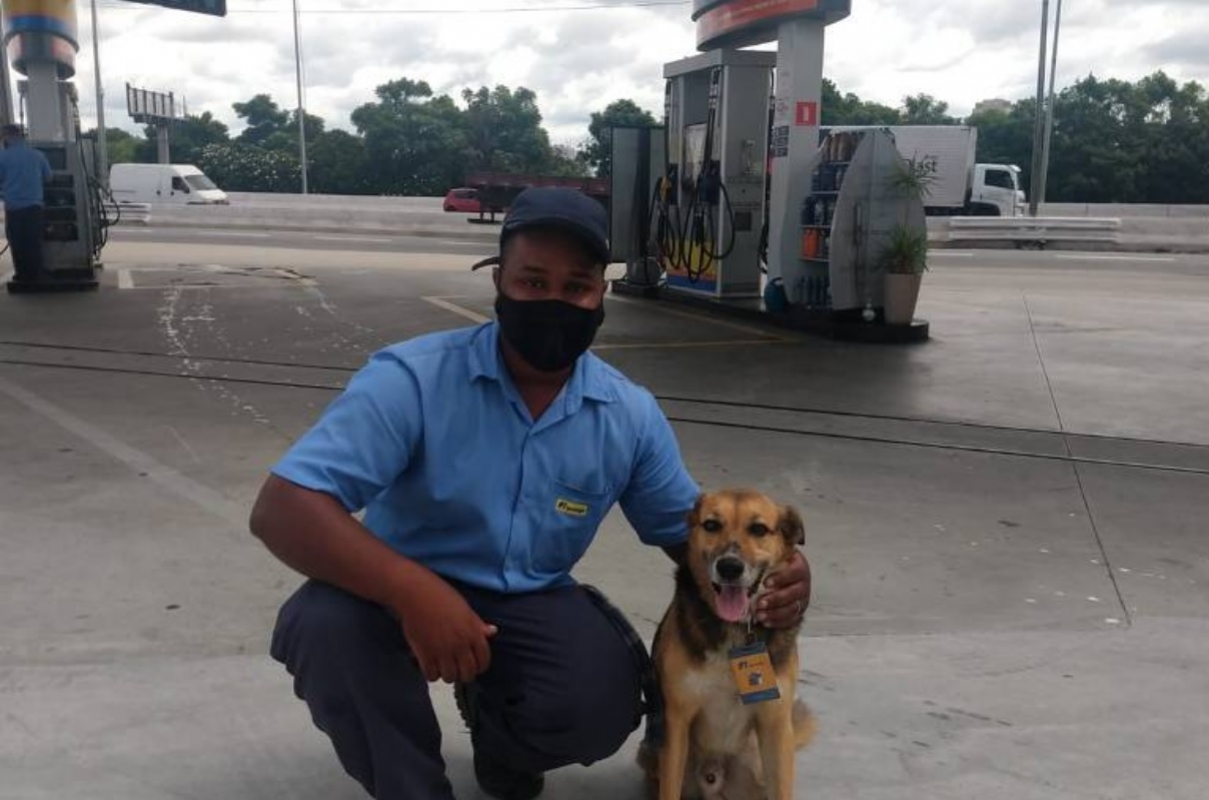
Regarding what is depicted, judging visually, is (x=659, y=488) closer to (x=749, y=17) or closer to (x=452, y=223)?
(x=749, y=17)

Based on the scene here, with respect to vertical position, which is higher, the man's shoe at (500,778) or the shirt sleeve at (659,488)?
the shirt sleeve at (659,488)

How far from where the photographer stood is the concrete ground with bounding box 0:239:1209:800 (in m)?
2.71

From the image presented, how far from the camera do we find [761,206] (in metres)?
11.2

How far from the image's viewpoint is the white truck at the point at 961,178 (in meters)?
30.1

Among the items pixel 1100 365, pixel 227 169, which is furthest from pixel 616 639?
pixel 227 169

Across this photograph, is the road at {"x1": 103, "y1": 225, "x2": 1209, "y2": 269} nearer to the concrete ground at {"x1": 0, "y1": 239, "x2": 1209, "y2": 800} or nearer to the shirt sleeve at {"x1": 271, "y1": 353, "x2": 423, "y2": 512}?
the concrete ground at {"x1": 0, "y1": 239, "x2": 1209, "y2": 800}

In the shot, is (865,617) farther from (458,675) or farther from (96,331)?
(96,331)

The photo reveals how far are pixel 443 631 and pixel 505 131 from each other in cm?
5674

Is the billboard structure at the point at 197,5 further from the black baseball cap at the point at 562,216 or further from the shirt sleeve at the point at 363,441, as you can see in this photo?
the shirt sleeve at the point at 363,441

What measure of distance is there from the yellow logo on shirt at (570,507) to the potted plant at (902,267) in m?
7.52

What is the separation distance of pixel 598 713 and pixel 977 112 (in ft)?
209

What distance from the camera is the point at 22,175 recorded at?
11.1m

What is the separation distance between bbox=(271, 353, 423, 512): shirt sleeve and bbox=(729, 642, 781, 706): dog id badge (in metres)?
0.78

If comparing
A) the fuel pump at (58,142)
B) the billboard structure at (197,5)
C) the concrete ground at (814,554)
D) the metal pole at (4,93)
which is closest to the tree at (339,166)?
the fuel pump at (58,142)
